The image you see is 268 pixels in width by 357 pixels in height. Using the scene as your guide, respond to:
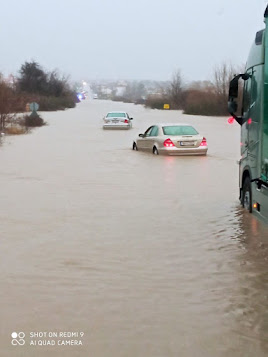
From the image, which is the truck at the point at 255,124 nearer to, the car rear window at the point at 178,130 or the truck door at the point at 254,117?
the truck door at the point at 254,117

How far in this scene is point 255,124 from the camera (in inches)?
342

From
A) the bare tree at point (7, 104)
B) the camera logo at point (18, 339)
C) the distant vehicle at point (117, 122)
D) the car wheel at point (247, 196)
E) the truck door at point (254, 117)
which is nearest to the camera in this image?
the camera logo at point (18, 339)

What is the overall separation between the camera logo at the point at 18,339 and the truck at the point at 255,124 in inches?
161

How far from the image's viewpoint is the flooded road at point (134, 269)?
495 cm

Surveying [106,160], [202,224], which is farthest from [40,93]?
[202,224]

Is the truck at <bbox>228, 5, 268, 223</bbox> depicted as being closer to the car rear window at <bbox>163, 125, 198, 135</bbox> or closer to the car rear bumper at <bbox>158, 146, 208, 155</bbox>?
the car rear bumper at <bbox>158, 146, 208, 155</bbox>

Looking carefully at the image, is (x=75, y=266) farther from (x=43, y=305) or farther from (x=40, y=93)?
(x=40, y=93)

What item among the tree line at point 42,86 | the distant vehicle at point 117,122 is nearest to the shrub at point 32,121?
the distant vehicle at point 117,122

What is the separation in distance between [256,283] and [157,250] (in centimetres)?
177

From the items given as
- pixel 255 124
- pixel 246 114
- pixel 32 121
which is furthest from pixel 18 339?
pixel 32 121

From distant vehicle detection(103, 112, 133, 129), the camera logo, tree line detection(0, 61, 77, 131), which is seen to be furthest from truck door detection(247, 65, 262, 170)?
tree line detection(0, 61, 77, 131)

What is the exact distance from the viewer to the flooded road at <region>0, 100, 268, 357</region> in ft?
16.3

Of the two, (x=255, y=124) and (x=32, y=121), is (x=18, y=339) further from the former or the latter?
(x=32, y=121)

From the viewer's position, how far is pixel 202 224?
9.86 metres
